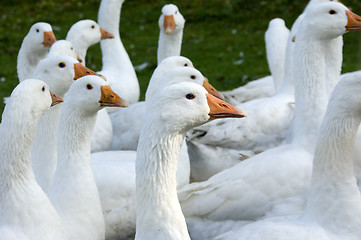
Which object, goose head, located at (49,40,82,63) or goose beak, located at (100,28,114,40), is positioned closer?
goose head, located at (49,40,82,63)

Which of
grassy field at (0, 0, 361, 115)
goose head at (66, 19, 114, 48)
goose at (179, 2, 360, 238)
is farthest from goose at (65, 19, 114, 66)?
goose at (179, 2, 360, 238)

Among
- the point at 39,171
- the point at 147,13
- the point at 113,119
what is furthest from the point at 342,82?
the point at 147,13

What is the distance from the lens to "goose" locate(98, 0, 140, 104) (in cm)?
878

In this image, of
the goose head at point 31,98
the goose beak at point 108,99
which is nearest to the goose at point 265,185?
the goose beak at point 108,99

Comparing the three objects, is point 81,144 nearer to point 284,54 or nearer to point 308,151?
point 308,151

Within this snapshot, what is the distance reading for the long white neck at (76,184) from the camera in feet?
16.6

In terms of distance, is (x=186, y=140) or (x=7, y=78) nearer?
(x=186, y=140)

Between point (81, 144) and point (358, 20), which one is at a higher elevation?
point (358, 20)

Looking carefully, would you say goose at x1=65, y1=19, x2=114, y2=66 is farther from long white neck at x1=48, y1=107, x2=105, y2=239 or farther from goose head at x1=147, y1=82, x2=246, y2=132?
goose head at x1=147, y1=82, x2=246, y2=132

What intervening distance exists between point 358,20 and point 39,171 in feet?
9.84

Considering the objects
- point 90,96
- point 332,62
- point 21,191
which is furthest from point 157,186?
point 332,62

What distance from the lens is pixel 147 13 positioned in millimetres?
15797

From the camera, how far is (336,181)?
4.68 metres

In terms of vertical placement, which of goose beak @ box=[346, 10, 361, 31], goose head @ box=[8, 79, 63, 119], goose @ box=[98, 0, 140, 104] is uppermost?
goose beak @ box=[346, 10, 361, 31]
